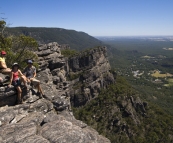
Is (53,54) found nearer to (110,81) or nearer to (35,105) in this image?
(35,105)

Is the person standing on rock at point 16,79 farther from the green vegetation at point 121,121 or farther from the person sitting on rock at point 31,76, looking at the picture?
the green vegetation at point 121,121

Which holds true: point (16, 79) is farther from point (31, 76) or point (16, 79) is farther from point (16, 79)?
point (31, 76)

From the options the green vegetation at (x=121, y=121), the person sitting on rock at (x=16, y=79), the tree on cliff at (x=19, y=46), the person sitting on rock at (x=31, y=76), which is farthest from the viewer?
the green vegetation at (x=121, y=121)

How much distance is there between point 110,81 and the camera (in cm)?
12006

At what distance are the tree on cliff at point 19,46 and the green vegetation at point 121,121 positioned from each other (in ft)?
186

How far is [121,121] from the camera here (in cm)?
9069

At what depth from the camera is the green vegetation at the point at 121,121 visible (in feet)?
274

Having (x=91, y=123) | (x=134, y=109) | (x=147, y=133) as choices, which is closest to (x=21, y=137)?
(x=91, y=123)

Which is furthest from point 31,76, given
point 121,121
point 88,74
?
point 88,74

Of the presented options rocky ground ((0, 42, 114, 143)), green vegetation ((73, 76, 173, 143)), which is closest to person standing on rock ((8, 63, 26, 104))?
rocky ground ((0, 42, 114, 143))

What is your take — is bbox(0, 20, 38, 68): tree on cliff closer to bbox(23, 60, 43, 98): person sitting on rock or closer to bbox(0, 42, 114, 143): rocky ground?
bbox(0, 42, 114, 143): rocky ground

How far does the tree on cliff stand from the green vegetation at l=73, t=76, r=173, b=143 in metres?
56.6

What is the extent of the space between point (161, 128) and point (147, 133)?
23.0 feet

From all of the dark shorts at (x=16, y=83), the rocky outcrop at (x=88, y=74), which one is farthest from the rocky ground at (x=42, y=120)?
the rocky outcrop at (x=88, y=74)
